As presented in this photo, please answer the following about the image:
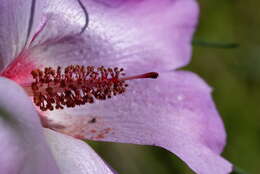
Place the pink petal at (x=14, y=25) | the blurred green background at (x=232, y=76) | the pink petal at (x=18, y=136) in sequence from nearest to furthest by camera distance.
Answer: the pink petal at (x=18, y=136) < the pink petal at (x=14, y=25) < the blurred green background at (x=232, y=76)

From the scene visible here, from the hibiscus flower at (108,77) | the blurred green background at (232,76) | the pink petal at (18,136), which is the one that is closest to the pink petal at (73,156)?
the hibiscus flower at (108,77)

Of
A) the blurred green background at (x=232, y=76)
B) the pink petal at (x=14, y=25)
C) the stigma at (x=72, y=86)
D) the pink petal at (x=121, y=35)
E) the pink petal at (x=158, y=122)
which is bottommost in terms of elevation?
the blurred green background at (x=232, y=76)

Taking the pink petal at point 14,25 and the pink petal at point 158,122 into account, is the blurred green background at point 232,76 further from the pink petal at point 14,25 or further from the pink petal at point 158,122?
the pink petal at point 14,25

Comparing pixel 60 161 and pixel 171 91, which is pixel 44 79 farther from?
pixel 171 91

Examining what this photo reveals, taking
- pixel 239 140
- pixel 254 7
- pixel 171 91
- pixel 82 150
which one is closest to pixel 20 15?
pixel 82 150

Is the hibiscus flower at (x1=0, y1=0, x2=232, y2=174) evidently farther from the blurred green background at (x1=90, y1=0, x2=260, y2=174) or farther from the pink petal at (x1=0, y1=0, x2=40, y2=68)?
the blurred green background at (x1=90, y1=0, x2=260, y2=174)

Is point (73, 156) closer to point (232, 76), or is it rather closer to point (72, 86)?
point (72, 86)
